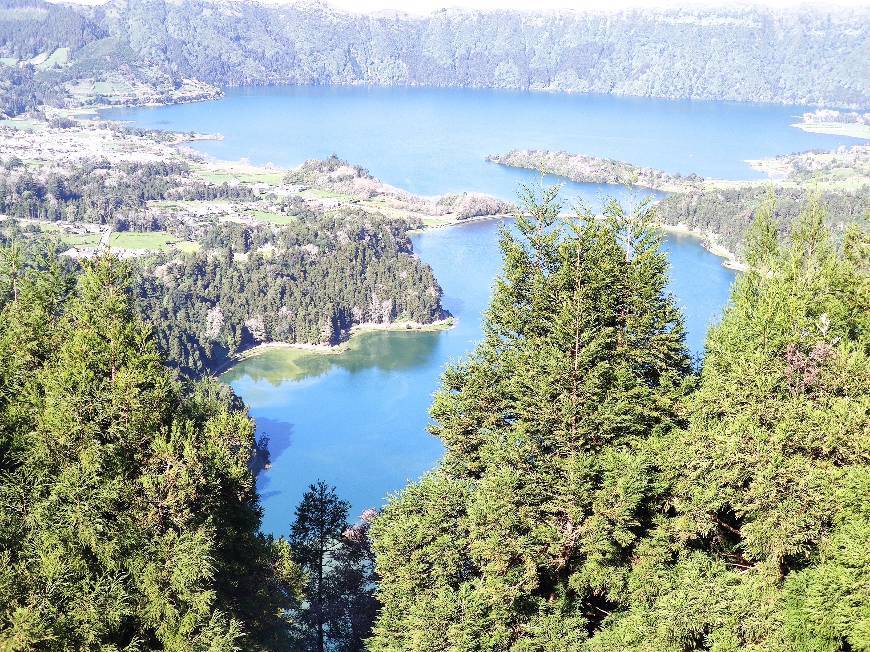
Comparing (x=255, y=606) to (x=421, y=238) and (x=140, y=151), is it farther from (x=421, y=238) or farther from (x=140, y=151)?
(x=140, y=151)

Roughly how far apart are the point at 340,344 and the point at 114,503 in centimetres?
7537

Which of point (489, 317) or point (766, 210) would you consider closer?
point (489, 317)

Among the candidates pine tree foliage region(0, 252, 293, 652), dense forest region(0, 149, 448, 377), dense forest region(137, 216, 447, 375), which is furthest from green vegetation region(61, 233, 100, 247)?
pine tree foliage region(0, 252, 293, 652)

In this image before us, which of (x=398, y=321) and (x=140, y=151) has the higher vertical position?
(x=140, y=151)

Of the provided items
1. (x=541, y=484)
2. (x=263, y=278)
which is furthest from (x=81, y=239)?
(x=541, y=484)

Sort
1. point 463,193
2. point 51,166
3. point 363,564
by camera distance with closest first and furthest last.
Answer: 1. point 363,564
2. point 463,193
3. point 51,166

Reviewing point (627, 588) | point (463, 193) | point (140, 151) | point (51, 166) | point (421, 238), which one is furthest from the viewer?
point (140, 151)

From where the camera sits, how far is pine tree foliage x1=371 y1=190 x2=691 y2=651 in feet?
61.7

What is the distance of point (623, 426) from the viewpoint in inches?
824

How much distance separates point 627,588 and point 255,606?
453 inches

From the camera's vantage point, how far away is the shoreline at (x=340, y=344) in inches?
3575

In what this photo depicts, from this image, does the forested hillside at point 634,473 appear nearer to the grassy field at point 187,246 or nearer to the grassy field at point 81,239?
the grassy field at point 187,246

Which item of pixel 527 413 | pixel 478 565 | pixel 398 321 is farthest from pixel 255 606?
pixel 398 321

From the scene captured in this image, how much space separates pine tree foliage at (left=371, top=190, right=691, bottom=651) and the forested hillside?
0.22 feet
